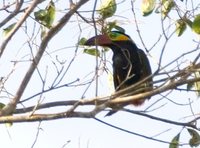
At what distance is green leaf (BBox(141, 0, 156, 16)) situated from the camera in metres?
2.86

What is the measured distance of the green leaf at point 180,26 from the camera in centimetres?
294

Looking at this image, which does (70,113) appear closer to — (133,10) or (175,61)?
(175,61)

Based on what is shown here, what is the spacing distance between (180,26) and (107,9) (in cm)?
38

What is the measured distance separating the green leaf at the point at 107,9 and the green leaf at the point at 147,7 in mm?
140

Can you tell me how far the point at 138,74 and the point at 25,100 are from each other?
6.39 ft

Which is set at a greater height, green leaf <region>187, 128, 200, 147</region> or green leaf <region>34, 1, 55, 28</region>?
green leaf <region>34, 1, 55, 28</region>

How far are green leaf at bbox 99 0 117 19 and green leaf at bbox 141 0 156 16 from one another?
14cm

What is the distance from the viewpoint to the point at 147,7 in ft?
9.41

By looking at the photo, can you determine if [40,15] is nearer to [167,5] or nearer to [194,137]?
[167,5]

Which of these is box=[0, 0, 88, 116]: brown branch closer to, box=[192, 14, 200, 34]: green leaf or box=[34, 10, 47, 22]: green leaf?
box=[34, 10, 47, 22]: green leaf

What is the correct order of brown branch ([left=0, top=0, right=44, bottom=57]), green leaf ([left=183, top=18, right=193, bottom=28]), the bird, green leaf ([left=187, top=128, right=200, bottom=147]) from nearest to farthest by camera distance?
brown branch ([left=0, top=0, right=44, bottom=57]) → green leaf ([left=187, top=128, right=200, bottom=147]) → green leaf ([left=183, top=18, right=193, bottom=28]) → the bird

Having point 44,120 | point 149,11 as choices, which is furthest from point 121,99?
point 149,11

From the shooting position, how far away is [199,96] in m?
2.94

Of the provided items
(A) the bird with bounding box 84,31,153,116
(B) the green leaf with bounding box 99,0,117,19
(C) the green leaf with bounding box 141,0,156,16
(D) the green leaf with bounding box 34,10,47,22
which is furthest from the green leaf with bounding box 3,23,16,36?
(A) the bird with bounding box 84,31,153,116
